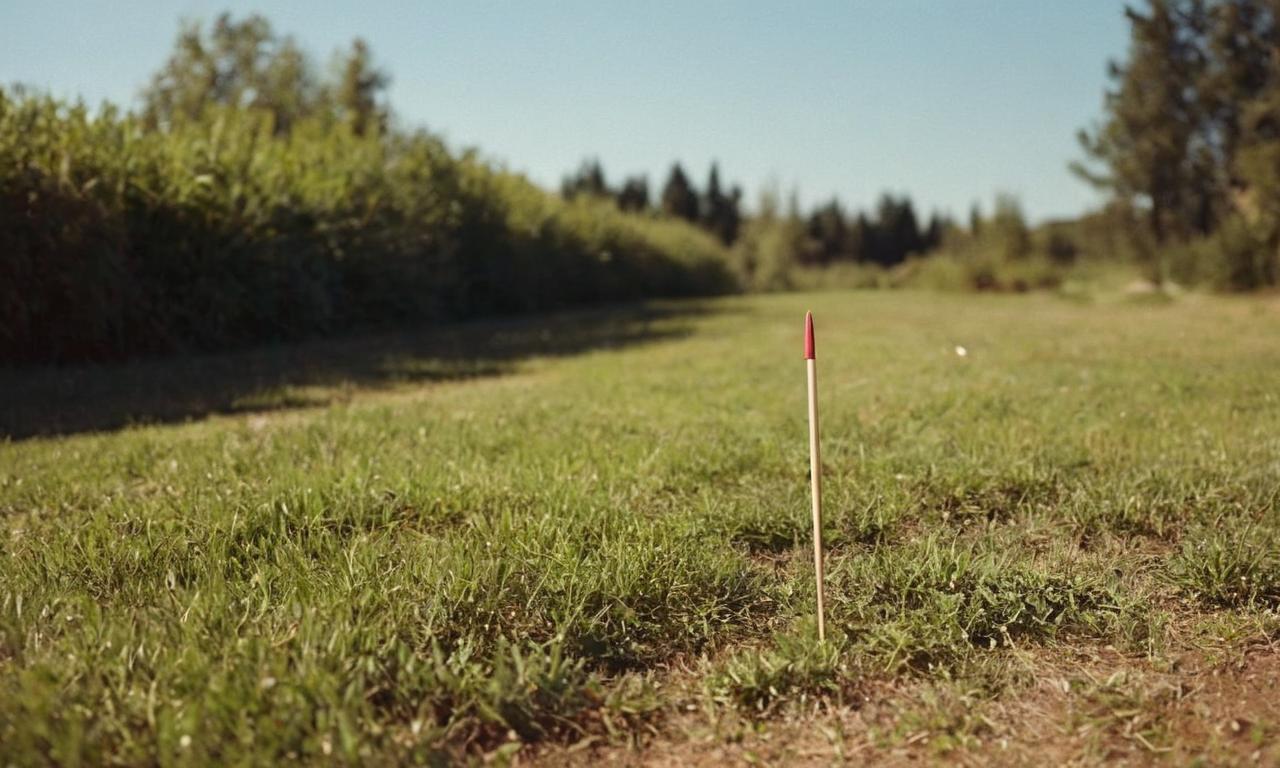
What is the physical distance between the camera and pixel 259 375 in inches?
363

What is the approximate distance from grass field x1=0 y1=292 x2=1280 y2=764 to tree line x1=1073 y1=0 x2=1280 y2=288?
23.5 metres

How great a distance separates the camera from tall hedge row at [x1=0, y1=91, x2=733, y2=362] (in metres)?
9.88

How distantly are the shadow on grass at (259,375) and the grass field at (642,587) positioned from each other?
74 centimetres

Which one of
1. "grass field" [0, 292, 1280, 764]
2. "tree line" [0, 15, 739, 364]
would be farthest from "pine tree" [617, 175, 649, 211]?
"grass field" [0, 292, 1280, 764]

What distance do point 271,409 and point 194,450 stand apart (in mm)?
1982

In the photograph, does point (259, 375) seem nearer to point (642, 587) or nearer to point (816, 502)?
point (642, 587)

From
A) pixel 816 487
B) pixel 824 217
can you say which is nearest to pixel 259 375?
pixel 816 487

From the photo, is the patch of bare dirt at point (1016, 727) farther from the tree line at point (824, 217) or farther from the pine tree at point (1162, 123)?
the tree line at point (824, 217)

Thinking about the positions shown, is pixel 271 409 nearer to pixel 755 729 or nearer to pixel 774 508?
pixel 774 508

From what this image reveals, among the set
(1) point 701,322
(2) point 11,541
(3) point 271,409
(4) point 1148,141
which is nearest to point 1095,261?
(4) point 1148,141

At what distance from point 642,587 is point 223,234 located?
11.3 m

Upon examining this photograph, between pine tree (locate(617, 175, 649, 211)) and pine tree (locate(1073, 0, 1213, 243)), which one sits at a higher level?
pine tree (locate(617, 175, 649, 211))

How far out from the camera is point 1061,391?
7.12 metres

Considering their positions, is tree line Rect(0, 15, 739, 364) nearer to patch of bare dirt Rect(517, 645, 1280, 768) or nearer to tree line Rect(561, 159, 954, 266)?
patch of bare dirt Rect(517, 645, 1280, 768)
